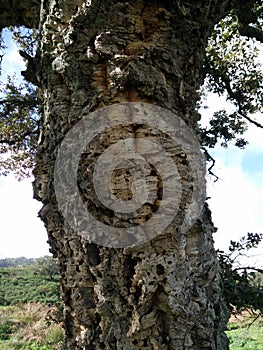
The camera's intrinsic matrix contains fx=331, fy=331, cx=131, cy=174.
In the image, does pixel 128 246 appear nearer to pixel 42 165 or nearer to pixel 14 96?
pixel 42 165

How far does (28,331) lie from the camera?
8.50 m

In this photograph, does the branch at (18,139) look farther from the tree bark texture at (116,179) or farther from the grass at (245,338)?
the grass at (245,338)

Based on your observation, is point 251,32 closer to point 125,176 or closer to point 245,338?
point 125,176

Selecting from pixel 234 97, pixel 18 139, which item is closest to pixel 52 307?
pixel 18 139

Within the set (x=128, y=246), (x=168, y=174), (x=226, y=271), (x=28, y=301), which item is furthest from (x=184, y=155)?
(x=28, y=301)

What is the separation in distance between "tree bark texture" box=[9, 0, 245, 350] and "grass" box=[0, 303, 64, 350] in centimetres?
484

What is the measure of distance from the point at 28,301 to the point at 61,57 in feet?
42.8

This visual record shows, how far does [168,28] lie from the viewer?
167cm

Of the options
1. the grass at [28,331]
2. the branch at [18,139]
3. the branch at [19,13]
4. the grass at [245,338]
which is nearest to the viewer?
the branch at [19,13]

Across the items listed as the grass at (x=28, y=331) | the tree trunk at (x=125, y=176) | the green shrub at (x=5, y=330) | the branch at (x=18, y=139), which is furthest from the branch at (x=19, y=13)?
the green shrub at (x=5, y=330)

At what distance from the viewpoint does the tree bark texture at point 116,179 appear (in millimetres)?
1397

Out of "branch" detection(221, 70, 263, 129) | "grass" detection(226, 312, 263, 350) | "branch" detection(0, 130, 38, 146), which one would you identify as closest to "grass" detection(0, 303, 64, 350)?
"branch" detection(0, 130, 38, 146)

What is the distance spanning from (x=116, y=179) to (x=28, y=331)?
27.9ft

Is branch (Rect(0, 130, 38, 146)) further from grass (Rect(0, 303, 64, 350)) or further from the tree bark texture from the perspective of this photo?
the tree bark texture
